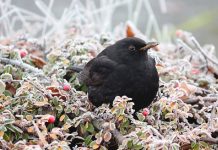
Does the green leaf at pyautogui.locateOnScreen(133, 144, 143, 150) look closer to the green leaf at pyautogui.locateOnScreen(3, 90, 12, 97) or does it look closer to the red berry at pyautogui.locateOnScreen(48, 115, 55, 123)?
the red berry at pyautogui.locateOnScreen(48, 115, 55, 123)

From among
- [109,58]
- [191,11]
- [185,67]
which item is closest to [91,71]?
[109,58]

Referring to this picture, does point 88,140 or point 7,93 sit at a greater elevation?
point 7,93

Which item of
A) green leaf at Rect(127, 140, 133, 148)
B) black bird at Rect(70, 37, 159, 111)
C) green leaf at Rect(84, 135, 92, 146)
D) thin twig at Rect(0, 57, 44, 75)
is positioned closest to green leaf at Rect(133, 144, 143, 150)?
green leaf at Rect(127, 140, 133, 148)

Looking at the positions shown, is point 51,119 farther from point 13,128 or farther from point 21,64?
point 21,64

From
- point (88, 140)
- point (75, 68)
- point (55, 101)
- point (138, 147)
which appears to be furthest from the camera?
point (75, 68)

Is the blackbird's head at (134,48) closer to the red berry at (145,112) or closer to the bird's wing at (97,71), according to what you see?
the bird's wing at (97,71)

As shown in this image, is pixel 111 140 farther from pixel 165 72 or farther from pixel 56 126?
pixel 165 72

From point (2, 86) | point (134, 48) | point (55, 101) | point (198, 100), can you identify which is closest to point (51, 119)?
point (55, 101)
